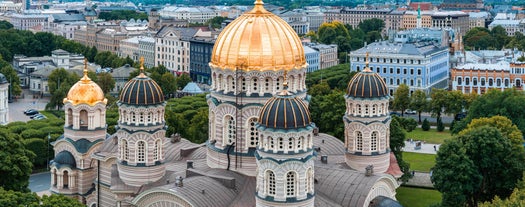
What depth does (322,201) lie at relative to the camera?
4172cm

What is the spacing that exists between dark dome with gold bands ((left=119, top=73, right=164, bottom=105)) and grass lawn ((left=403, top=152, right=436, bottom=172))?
3095 centimetres

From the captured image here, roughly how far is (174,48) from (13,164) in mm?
82963

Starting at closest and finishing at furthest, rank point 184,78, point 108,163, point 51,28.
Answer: point 108,163, point 184,78, point 51,28

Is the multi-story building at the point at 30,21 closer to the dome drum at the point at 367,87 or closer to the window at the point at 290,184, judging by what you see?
the dome drum at the point at 367,87

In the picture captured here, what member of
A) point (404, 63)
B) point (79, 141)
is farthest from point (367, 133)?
point (404, 63)

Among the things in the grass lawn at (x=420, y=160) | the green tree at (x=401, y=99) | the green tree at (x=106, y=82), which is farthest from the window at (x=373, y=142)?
the green tree at (x=106, y=82)

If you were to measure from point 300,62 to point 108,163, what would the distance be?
14.3 meters

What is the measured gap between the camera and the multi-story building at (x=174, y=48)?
13112cm

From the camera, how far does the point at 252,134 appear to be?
45.2 meters

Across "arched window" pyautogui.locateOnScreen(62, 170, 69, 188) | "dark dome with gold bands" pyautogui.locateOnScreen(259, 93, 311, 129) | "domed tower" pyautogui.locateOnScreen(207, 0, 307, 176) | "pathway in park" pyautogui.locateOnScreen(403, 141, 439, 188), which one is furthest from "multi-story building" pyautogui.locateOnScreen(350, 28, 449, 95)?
"dark dome with gold bands" pyautogui.locateOnScreen(259, 93, 311, 129)

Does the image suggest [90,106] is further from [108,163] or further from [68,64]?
[68,64]

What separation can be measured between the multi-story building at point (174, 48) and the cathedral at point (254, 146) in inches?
3137

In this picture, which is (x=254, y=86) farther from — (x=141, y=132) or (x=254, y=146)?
(x=141, y=132)

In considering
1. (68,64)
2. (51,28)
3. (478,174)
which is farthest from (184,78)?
(51,28)
